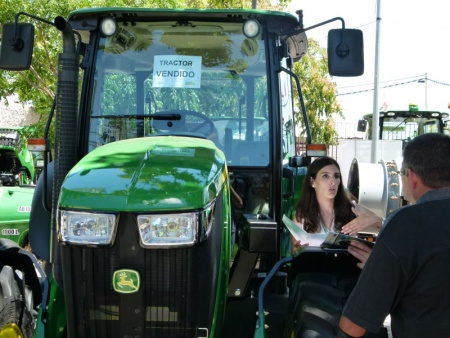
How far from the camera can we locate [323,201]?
506cm

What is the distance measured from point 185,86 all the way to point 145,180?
133 centimetres

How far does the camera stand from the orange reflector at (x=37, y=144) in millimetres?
4645

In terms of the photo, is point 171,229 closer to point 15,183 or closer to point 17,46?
point 17,46

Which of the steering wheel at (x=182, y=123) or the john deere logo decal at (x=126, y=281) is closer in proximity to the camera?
the john deere logo decal at (x=126, y=281)

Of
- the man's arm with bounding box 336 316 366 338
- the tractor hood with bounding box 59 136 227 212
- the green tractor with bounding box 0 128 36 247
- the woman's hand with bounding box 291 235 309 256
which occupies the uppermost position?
the tractor hood with bounding box 59 136 227 212

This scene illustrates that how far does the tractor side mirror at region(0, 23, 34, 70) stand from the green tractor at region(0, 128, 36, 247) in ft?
15.0

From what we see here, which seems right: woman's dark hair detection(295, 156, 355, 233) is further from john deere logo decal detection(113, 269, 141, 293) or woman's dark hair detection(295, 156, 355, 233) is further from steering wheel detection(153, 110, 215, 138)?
john deere logo decal detection(113, 269, 141, 293)

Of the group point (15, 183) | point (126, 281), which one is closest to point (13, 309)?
point (126, 281)

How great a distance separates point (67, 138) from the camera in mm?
3838

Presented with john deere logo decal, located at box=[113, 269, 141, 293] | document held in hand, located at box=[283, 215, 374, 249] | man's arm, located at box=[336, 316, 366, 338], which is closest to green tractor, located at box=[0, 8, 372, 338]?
john deere logo decal, located at box=[113, 269, 141, 293]

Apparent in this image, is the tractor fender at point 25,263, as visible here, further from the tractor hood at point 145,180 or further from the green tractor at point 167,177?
the tractor hood at point 145,180

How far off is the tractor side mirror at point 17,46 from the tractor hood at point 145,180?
1046mm

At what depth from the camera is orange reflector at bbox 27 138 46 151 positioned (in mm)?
4645

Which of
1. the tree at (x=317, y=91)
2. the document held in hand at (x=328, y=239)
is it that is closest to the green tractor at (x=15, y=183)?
the document held in hand at (x=328, y=239)
